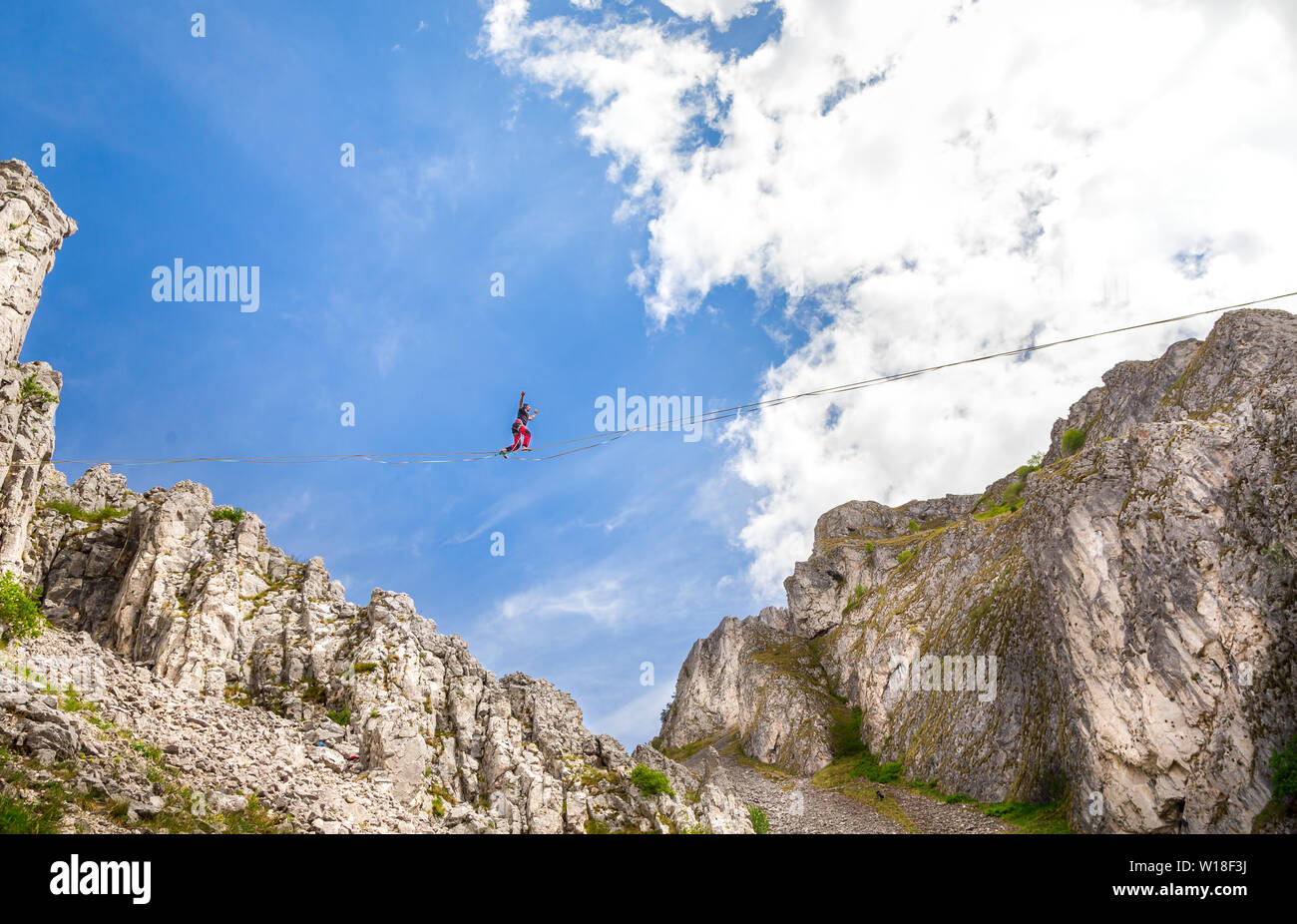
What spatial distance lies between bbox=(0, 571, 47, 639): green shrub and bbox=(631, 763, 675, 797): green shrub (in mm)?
28399

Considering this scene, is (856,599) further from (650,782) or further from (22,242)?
(22,242)

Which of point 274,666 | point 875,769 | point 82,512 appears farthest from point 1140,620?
point 82,512

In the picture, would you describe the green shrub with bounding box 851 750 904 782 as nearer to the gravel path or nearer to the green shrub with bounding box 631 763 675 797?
the gravel path

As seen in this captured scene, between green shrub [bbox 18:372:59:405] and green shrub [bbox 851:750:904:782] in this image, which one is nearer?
green shrub [bbox 18:372:59:405]

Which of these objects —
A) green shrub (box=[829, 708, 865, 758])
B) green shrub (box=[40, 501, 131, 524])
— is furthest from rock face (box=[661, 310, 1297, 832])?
green shrub (box=[40, 501, 131, 524])

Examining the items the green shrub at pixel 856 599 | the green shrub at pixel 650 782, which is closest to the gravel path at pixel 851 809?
the green shrub at pixel 650 782

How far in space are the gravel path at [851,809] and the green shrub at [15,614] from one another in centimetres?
4875

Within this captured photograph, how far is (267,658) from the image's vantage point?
111 ft

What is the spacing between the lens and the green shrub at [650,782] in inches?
1478

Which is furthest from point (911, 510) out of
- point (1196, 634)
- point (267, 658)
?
point (267, 658)

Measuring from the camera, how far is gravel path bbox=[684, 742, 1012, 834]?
48062 millimetres

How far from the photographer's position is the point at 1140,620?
3516cm
